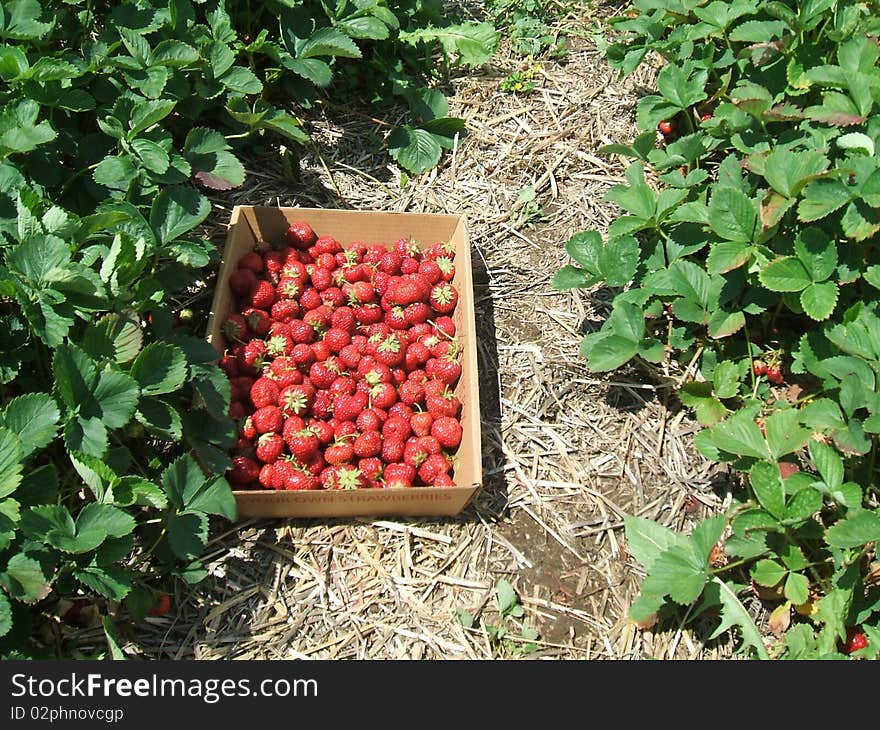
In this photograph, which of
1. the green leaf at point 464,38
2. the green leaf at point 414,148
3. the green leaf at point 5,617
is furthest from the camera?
the green leaf at point 464,38

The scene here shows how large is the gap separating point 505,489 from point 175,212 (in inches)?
52.2

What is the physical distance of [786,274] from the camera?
246 centimetres

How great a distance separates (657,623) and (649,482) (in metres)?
0.47

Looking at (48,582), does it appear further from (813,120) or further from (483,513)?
(813,120)

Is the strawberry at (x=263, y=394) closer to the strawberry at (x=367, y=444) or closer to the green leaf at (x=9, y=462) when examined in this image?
the strawberry at (x=367, y=444)

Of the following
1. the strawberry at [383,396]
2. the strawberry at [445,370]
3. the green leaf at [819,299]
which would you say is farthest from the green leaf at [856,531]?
the strawberry at [383,396]

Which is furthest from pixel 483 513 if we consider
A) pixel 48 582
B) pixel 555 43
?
pixel 555 43

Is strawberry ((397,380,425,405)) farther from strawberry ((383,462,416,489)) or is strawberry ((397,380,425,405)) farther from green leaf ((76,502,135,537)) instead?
green leaf ((76,502,135,537))

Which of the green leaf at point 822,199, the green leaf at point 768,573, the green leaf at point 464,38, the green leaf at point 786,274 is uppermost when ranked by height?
the green leaf at point 822,199

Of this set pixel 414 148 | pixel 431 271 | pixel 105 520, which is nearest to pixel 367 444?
pixel 431 271

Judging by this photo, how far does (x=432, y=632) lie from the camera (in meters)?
2.39

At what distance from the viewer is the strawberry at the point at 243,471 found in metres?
2.48

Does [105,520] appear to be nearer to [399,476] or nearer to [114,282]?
[114,282]

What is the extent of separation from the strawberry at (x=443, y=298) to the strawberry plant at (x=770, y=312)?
42 cm
